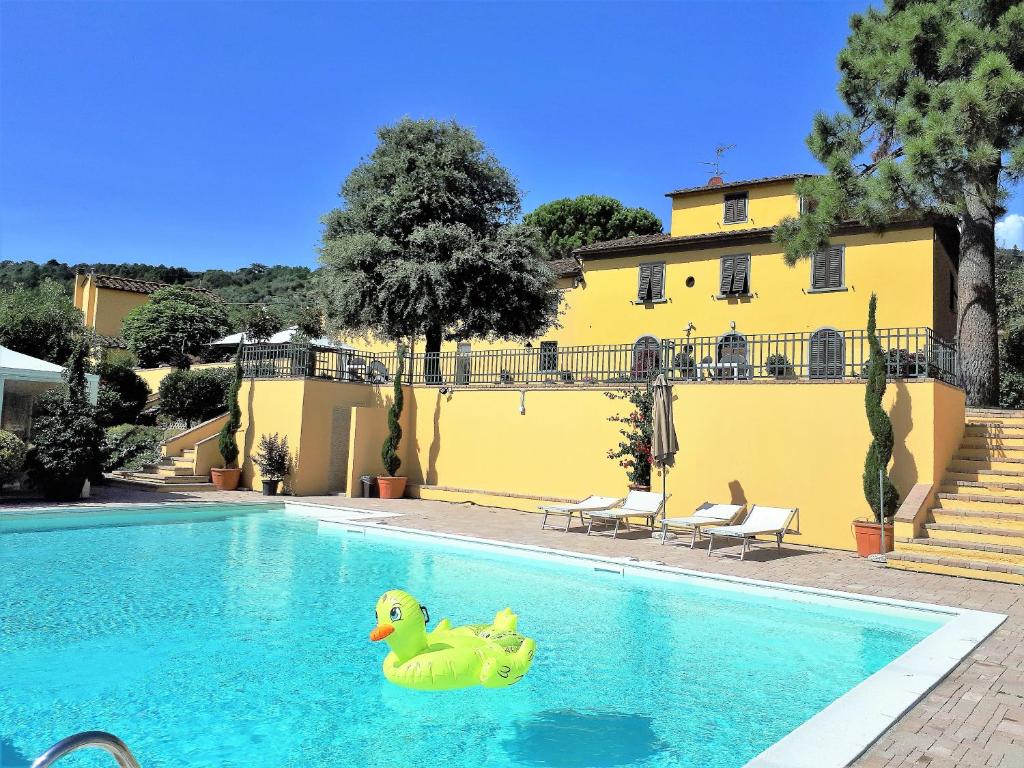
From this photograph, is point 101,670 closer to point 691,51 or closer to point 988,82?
point 691,51

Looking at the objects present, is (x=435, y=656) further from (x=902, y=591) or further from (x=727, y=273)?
(x=727, y=273)

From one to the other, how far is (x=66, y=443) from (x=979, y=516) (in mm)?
16084

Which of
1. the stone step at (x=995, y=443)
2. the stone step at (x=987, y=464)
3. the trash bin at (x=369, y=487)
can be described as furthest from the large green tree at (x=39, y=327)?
the stone step at (x=995, y=443)

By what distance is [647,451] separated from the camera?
1371 centimetres

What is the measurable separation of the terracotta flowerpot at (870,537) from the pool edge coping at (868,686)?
3007 mm

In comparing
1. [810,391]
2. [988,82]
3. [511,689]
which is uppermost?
[988,82]

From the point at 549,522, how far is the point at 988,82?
1161cm

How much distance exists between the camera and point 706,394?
43.2ft

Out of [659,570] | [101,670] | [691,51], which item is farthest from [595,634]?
[691,51]

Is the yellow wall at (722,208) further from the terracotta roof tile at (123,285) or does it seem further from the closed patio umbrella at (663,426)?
the terracotta roof tile at (123,285)

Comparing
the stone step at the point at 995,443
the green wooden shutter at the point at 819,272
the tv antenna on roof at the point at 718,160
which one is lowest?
the stone step at the point at 995,443

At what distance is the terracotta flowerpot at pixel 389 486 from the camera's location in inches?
695

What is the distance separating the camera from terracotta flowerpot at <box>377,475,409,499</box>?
1766 cm

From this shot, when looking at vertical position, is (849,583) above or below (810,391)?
below
